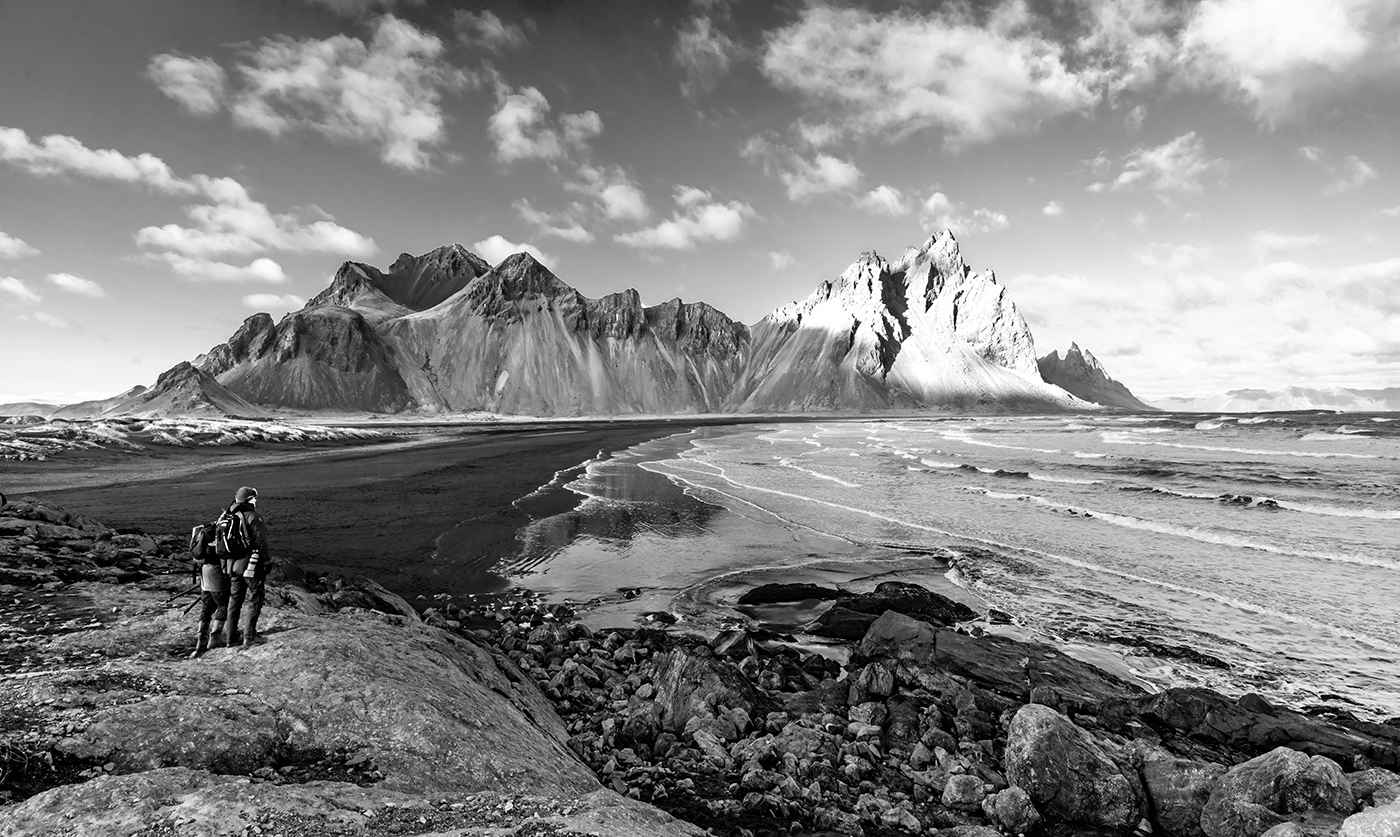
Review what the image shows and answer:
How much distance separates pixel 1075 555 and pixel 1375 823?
1672 centimetres

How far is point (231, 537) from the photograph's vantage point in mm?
8789

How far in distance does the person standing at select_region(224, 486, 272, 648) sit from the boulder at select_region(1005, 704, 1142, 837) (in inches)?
415

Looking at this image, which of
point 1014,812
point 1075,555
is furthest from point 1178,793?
point 1075,555

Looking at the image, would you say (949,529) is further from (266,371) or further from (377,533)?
(266,371)

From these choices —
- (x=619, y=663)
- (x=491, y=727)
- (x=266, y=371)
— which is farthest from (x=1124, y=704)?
(x=266, y=371)

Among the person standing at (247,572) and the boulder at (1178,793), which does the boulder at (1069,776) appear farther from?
the person standing at (247,572)

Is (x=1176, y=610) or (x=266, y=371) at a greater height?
(x=266, y=371)

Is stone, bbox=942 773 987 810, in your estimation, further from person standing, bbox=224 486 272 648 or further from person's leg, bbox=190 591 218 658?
person's leg, bbox=190 591 218 658

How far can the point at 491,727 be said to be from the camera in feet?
24.6

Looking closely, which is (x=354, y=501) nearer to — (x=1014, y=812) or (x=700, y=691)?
(x=700, y=691)

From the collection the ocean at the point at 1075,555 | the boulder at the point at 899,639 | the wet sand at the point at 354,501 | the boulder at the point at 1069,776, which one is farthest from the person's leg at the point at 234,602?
the boulder at the point at 899,639

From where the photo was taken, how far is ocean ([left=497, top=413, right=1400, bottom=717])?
43.2 ft

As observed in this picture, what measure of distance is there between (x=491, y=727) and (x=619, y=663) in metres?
4.52

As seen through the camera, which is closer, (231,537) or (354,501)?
(231,537)
